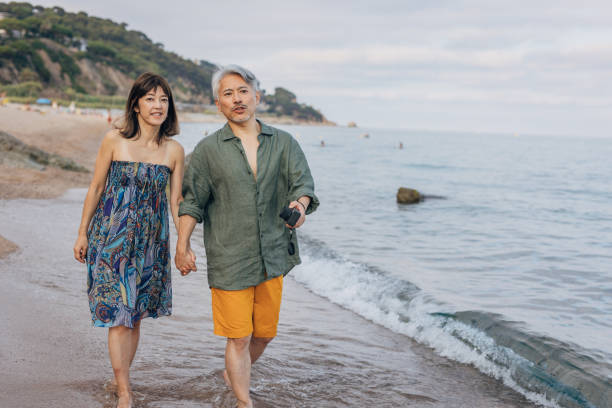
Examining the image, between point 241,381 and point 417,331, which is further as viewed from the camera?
point 417,331

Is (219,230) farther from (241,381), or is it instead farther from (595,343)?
(595,343)

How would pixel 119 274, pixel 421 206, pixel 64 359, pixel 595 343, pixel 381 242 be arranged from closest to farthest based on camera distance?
pixel 119 274 → pixel 64 359 → pixel 595 343 → pixel 381 242 → pixel 421 206

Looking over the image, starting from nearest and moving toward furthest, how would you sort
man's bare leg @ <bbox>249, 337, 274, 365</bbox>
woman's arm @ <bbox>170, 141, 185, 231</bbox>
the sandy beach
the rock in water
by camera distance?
woman's arm @ <bbox>170, 141, 185, 231</bbox>, man's bare leg @ <bbox>249, 337, 274, 365</bbox>, the sandy beach, the rock in water

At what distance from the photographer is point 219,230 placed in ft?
9.60

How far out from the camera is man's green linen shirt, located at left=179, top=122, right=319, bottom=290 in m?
2.88

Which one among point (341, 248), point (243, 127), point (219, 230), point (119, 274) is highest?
point (243, 127)

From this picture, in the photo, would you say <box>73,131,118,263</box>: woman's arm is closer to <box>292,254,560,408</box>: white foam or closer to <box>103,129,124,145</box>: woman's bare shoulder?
<box>103,129,124,145</box>: woman's bare shoulder

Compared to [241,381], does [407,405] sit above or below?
below

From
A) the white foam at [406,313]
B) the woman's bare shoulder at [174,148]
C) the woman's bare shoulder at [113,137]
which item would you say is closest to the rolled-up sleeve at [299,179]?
the woman's bare shoulder at [174,148]

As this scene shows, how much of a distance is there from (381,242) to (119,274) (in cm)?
767

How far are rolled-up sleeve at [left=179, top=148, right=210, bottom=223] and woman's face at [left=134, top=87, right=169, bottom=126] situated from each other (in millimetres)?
360

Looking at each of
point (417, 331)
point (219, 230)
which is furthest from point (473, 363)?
point (219, 230)

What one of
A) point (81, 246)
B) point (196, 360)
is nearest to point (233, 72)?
point (81, 246)

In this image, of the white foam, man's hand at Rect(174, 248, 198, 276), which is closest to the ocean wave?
the white foam
